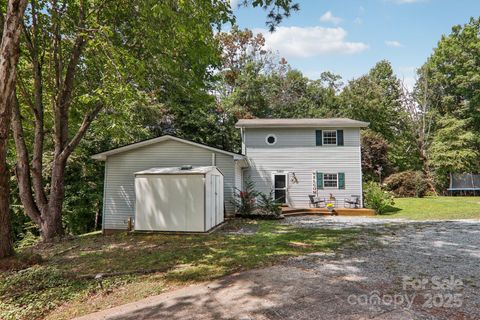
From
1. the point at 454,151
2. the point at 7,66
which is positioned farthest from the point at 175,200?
the point at 454,151

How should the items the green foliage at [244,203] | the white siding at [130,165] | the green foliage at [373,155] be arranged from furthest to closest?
the green foliage at [373,155], the green foliage at [244,203], the white siding at [130,165]

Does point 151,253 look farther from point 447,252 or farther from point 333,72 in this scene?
point 333,72

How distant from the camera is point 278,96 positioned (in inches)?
1047

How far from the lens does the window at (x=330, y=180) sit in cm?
1461

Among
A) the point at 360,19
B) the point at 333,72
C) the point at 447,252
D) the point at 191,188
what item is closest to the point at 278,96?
the point at 333,72

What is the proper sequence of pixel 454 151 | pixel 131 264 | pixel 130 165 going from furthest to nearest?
pixel 454 151 < pixel 130 165 < pixel 131 264

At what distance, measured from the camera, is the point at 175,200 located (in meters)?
8.46

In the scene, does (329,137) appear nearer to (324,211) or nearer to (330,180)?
(330,180)

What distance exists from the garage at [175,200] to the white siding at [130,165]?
2.39 metres

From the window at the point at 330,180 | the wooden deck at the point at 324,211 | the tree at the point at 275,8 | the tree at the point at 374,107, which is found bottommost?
the wooden deck at the point at 324,211

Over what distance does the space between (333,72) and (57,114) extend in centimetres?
2730

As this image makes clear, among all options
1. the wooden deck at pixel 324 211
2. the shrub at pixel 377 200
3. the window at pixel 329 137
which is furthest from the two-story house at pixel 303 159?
the wooden deck at pixel 324 211

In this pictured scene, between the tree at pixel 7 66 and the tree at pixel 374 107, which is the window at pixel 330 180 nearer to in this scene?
the tree at pixel 374 107

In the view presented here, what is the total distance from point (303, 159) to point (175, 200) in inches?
325
